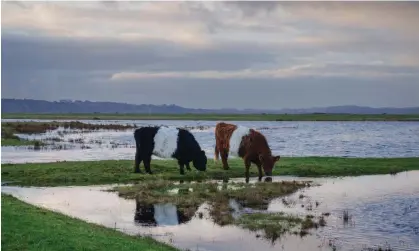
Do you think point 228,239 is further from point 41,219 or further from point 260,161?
point 260,161

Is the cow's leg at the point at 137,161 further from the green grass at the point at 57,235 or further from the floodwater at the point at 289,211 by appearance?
the green grass at the point at 57,235

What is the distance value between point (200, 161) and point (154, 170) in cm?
239

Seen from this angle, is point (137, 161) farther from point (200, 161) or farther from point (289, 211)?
point (289, 211)

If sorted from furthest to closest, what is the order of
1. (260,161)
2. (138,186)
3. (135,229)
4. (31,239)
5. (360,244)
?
(260,161), (138,186), (135,229), (360,244), (31,239)

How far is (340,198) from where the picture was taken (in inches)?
805

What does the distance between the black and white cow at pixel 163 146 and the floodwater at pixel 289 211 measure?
3.62 m

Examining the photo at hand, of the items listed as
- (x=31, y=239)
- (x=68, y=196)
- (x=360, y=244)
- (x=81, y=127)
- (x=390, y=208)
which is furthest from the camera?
(x=81, y=127)

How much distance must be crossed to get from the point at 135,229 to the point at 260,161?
11618 millimetres

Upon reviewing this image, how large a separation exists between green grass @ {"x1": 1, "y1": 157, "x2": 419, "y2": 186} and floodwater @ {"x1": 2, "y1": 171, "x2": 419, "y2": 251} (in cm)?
193

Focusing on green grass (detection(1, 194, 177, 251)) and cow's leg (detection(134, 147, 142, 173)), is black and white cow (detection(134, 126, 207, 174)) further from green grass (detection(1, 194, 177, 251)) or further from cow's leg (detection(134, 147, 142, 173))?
green grass (detection(1, 194, 177, 251))

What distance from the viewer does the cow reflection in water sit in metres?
16.0

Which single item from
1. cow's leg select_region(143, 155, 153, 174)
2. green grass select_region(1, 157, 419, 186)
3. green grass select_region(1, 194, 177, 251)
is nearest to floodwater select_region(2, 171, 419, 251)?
green grass select_region(1, 194, 177, 251)

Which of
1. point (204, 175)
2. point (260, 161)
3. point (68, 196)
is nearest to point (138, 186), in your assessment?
point (68, 196)

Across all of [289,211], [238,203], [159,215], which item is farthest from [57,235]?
[289,211]
